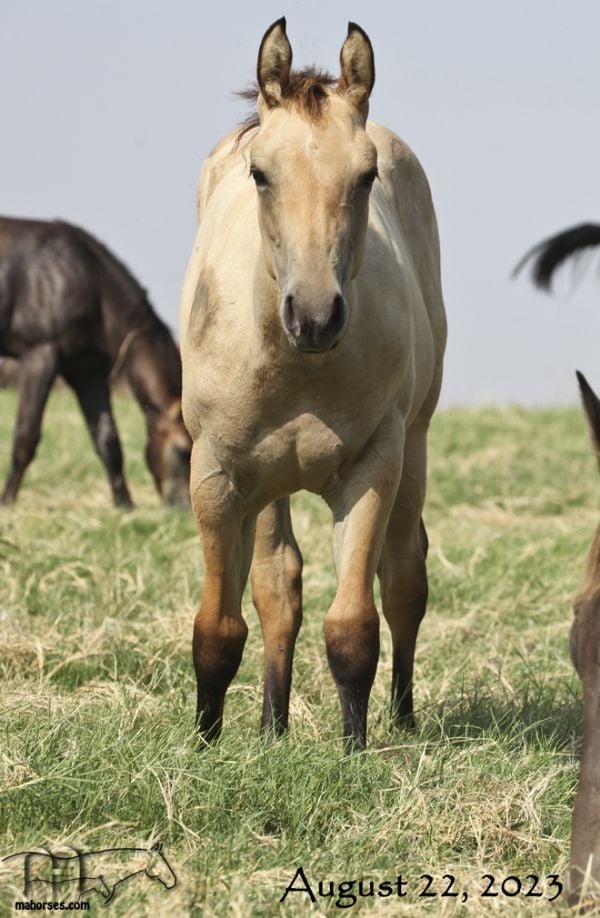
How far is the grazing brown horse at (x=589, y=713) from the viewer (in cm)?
315

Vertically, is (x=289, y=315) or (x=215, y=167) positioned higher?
(x=215, y=167)

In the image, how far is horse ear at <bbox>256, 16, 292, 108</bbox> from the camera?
4.10 meters

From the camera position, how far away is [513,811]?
3.77 m

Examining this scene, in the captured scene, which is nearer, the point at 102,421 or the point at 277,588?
the point at 277,588

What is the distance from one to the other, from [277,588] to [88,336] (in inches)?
292

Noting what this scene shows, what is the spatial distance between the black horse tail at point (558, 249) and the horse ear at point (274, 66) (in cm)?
157

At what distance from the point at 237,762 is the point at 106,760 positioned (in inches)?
14.8

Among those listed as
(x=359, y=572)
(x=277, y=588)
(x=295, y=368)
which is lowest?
(x=277, y=588)

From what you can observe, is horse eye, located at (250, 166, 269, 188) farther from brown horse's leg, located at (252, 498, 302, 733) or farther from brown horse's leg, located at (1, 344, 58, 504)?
brown horse's leg, located at (1, 344, 58, 504)

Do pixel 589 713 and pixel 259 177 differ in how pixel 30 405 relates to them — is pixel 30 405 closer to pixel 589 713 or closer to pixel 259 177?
pixel 259 177

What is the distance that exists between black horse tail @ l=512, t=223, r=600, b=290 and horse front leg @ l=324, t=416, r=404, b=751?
134 centimetres

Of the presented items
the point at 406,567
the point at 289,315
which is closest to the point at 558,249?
the point at 406,567

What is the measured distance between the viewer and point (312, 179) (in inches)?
152

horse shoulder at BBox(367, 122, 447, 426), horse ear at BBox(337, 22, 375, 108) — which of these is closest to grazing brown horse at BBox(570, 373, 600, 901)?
horse ear at BBox(337, 22, 375, 108)
